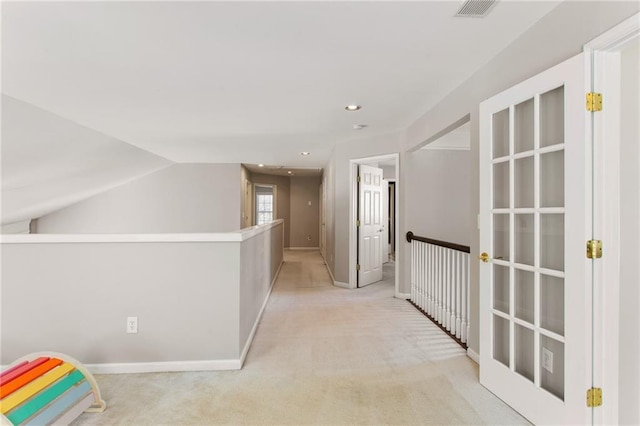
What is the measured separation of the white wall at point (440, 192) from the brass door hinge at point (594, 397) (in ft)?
9.21

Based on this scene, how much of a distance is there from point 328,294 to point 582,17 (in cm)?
382

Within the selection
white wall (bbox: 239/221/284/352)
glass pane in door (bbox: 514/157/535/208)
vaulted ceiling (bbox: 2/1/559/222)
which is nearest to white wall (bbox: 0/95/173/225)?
vaulted ceiling (bbox: 2/1/559/222)

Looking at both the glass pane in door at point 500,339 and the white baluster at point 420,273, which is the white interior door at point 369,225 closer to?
the white baluster at point 420,273

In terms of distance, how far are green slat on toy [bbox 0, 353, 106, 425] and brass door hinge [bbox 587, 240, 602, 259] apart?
272 cm

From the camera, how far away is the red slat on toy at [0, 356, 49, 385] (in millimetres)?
1561

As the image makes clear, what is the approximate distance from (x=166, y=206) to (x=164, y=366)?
5.51 meters

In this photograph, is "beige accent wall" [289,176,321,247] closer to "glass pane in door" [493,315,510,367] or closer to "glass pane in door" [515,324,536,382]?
"glass pane in door" [493,315,510,367]

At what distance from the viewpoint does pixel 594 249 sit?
1.41 metres

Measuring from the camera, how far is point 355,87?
270 cm

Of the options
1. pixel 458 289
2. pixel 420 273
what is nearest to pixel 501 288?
pixel 458 289

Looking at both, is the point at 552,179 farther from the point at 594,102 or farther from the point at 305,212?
the point at 305,212

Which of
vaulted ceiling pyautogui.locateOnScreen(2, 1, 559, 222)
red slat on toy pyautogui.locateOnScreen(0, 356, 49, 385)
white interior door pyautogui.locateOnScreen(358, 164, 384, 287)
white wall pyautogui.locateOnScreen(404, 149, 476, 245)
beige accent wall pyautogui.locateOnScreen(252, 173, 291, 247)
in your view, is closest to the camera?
red slat on toy pyautogui.locateOnScreen(0, 356, 49, 385)

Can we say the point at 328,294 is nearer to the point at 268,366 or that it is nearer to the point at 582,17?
the point at 268,366

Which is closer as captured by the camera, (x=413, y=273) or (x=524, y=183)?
(x=524, y=183)
